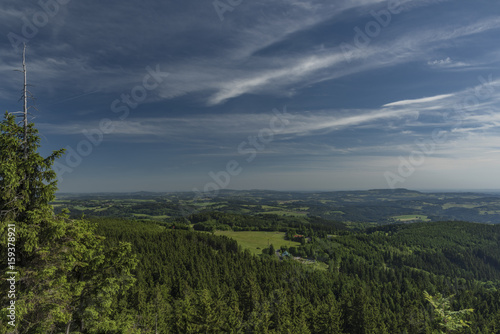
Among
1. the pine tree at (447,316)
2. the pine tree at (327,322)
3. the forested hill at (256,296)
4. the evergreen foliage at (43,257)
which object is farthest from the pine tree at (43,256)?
the pine tree at (327,322)

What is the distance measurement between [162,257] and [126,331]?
117455mm

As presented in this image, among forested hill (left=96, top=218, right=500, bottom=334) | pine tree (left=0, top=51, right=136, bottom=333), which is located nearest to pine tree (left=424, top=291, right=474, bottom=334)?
forested hill (left=96, top=218, right=500, bottom=334)

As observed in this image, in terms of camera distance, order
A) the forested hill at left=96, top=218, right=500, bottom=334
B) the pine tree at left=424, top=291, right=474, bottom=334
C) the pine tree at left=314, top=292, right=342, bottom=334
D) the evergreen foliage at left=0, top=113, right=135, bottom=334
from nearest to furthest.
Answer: the pine tree at left=424, top=291, right=474, bottom=334
the evergreen foliage at left=0, top=113, right=135, bottom=334
the forested hill at left=96, top=218, right=500, bottom=334
the pine tree at left=314, top=292, right=342, bottom=334

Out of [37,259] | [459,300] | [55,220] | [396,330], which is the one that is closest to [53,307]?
[37,259]

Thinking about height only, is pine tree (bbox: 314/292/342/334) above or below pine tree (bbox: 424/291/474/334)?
below

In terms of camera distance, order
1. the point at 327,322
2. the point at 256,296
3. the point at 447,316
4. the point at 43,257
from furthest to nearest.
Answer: the point at 256,296
the point at 327,322
the point at 43,257
the point at 447,316

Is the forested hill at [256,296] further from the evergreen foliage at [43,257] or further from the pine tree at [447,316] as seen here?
the evergreen foliage at [43,257]

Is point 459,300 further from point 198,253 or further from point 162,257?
point 162,257

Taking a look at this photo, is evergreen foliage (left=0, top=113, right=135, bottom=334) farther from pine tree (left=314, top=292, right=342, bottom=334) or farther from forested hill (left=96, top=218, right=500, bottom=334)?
pine tree (left=314, top=292, right=342, bottom=334)

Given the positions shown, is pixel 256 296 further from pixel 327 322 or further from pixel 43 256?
pixel 43 256

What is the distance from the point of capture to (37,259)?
41.1 feet

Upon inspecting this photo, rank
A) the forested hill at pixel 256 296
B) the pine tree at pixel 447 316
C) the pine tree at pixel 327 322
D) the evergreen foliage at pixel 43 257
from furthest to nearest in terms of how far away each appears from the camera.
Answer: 1. the pine tree at pixel 327 322
2. the forested hill at pixel 256 296
3. the evergreen foliage at pixel 43 257
4. the pine tree at pixel 447 316

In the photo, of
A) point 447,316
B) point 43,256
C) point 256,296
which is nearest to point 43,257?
point 43,256

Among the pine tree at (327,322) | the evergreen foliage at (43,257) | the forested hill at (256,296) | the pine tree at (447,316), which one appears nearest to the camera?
the pine tree at (447,316)
